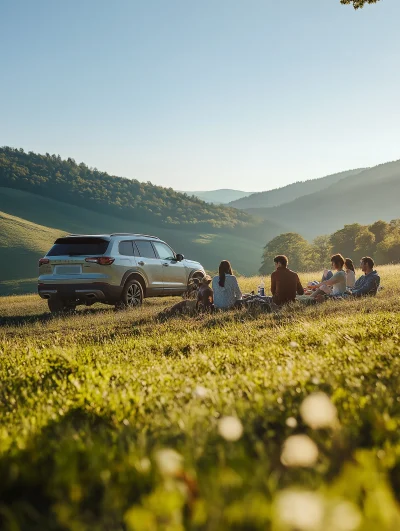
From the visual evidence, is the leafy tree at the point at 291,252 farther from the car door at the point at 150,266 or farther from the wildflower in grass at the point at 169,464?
the wildflower in grass at the point at 169,464

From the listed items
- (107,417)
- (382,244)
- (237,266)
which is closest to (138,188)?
(237,266)

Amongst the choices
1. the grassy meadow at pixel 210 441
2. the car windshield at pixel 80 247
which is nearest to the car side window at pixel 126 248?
the car windshield at pixel 80 247

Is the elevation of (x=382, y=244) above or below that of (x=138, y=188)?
below

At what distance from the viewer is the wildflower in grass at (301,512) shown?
3.92 ft

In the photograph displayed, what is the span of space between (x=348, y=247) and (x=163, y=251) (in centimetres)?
6309

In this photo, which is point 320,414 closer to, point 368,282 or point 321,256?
point 368,282

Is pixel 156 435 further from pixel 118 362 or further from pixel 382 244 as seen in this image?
pixel 382 244

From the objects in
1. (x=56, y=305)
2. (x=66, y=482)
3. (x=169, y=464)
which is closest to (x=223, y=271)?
(x=56, y=305)

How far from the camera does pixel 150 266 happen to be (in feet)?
48.7

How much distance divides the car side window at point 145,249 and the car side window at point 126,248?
352 mm

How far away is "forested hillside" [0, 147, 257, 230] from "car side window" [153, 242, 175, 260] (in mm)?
121582

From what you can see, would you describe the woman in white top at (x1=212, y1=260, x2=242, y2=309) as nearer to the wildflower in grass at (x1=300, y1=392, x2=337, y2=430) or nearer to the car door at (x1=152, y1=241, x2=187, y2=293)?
the car door at (x1=152, y1=241, x2=187, y2=293)

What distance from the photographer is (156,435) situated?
2.83 m

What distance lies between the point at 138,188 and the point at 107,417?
6115 inches
